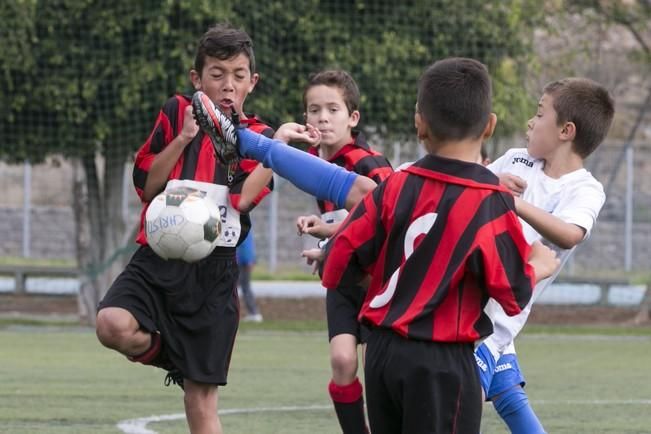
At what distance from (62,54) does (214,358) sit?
922 cm

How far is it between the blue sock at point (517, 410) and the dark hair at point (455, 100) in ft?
6.03

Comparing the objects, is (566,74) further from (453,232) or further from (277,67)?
(453,232)

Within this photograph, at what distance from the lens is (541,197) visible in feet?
16.9

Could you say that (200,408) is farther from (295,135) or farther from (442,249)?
(442,249)

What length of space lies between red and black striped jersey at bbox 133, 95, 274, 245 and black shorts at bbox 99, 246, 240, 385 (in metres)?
0.16

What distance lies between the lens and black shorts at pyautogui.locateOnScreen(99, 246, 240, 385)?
5.38 meters

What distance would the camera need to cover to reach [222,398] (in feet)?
27.6

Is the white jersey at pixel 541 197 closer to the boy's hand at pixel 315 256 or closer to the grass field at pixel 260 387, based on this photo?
the boy's hand at pixel 315 256

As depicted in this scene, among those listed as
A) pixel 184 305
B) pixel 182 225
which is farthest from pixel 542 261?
pixel 184 305

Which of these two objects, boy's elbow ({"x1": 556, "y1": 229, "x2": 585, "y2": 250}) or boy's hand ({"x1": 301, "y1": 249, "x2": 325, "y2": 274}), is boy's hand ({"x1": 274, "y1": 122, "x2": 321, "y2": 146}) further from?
boy's elbow ({"x1": 556, "y1": 229, "x2": 585, "y2": 250})

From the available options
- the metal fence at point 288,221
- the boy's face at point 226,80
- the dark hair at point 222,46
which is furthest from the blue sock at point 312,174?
the metal fence at point 288,221

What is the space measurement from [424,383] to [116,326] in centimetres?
179

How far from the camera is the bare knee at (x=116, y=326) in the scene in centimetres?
523

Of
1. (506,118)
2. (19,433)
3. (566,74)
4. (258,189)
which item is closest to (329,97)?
(258,189)
